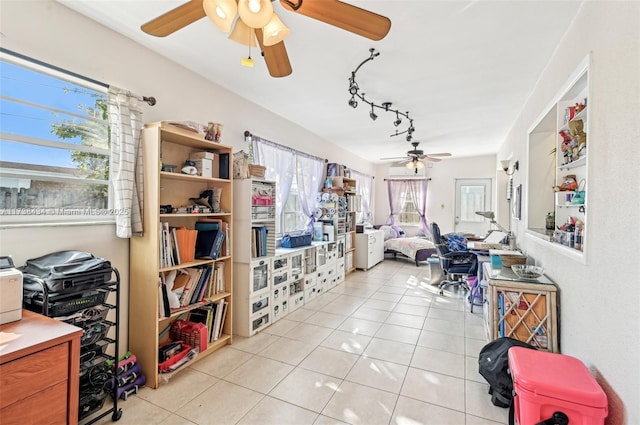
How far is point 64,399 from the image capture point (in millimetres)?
1304

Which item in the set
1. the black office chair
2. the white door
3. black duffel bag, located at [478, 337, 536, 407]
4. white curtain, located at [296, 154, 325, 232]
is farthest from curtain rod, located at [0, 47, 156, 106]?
the white door

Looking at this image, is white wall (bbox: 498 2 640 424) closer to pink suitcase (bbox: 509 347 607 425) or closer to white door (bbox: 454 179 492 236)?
pink suitcase (bbox: 509 347 607 425)

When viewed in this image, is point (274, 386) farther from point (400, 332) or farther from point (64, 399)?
point (400, 332)

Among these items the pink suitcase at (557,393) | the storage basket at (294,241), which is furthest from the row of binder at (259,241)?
the pink suitcase at (557,393)

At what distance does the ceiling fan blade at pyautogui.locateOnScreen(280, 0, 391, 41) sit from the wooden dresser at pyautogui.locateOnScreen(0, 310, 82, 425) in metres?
1.79

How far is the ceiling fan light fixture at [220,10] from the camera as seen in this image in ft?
4.03

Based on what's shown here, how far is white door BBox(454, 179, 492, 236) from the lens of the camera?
23.4ft

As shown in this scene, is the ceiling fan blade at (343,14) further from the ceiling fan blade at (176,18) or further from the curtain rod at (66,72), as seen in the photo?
the curtain rod at (66,72)

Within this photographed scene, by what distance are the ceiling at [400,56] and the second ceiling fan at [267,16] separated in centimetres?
55

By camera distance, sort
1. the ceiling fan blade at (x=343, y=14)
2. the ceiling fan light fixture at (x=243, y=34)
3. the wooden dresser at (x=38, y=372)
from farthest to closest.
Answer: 1. the ceiling fan light fixture at (x=243, y=34)
2. the ceiling fan blade at (x=343, y=14)
3. the wooden dresser at (x=38, y=372)

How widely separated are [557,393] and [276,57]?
2.22 m

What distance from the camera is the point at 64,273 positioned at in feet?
5.21

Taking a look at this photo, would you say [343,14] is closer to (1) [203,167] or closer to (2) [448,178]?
(1) [203,167]

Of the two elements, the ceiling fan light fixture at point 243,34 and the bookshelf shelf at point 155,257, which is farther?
the bookshelf shelf at point 155,257
